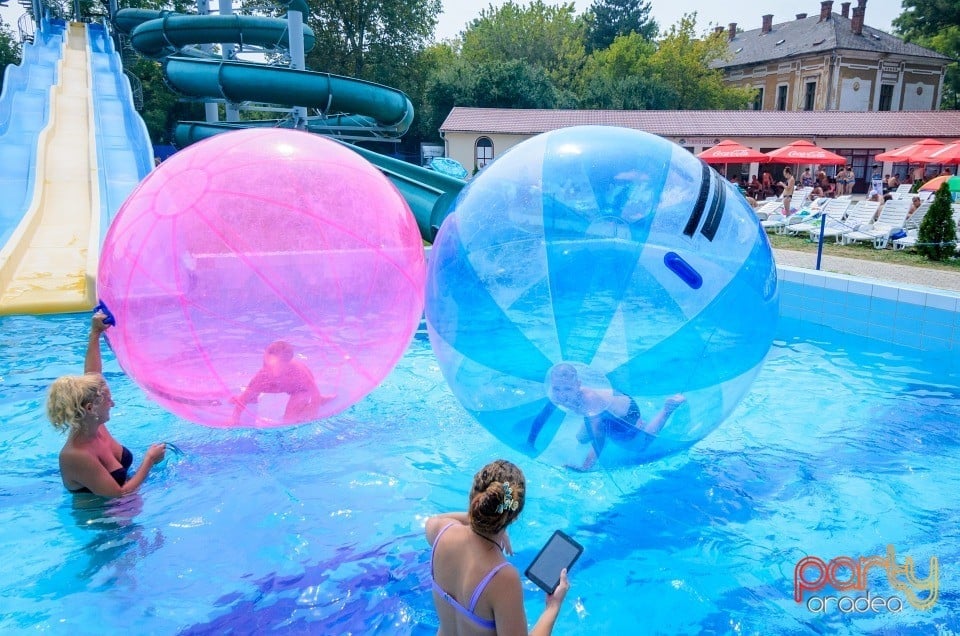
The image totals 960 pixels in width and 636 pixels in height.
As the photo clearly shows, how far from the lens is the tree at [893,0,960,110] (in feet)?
137

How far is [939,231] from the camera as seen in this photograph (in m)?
11.0

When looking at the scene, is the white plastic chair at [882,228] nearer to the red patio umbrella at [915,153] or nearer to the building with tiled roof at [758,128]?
the red patio umbrella at [915,153]

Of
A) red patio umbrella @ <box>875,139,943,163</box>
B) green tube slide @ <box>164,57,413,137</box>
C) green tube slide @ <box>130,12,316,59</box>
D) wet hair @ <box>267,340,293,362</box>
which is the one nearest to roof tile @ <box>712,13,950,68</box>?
red patio umbrella @ <box>875,139,943,163</box>

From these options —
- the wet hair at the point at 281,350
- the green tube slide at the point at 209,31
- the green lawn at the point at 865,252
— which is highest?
the green tube slide at the point at 209,31

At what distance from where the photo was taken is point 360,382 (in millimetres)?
3406

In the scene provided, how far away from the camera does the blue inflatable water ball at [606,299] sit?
99.6 inches

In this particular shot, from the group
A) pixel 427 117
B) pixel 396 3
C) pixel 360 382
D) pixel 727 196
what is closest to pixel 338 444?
pixel 360 382

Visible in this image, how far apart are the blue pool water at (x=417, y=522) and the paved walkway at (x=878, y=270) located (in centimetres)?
395

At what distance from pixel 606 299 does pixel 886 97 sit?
46468mm

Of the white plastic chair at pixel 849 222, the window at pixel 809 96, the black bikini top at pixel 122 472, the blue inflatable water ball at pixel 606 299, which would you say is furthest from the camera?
the window at pixel 809 96

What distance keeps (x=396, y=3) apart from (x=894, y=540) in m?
40.8

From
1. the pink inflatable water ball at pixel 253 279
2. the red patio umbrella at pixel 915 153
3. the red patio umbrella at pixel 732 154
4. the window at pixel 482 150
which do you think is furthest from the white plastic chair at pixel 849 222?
the window at pixel 482 150

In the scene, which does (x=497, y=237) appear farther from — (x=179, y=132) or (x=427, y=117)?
(x=427, y=117)

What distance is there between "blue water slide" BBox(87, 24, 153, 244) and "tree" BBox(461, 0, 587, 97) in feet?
107
